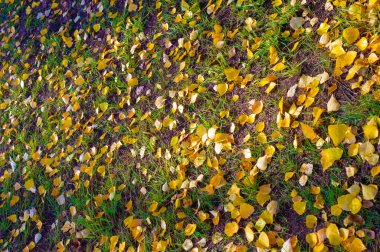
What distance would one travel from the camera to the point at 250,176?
2.00m

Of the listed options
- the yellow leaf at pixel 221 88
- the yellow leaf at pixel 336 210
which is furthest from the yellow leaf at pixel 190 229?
the yellow leaf at pixel 221 88

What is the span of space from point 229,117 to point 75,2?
2.11 meters

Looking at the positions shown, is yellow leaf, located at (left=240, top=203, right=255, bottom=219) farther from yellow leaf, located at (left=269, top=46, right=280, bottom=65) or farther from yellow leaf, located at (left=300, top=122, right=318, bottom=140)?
yellow leaf, located at (left=269, top=46, right=280, bottom=65)

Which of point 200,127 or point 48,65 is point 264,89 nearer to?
point 200,127

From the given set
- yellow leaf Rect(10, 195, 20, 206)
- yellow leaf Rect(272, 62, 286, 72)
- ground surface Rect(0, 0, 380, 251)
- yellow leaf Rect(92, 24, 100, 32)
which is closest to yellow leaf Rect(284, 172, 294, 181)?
ground surface Rect(0, 0, 380, 251)

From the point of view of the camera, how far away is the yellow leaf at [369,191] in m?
1.67

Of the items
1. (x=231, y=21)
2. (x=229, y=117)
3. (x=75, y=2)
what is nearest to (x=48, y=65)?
(x=75, y=2)

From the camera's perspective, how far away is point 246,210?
1912mm

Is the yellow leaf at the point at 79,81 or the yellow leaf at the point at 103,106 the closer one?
the yellow leaf at the point at 103,106

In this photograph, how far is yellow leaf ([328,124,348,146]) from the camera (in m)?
1.84

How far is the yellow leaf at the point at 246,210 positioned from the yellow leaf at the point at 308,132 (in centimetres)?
42

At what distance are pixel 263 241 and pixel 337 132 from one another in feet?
1.91

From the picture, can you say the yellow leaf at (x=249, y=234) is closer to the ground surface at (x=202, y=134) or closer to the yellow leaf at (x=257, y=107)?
the ground surface at (x=202, y=134)

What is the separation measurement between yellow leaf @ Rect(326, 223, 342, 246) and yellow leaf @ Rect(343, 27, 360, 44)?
936 millimetres
